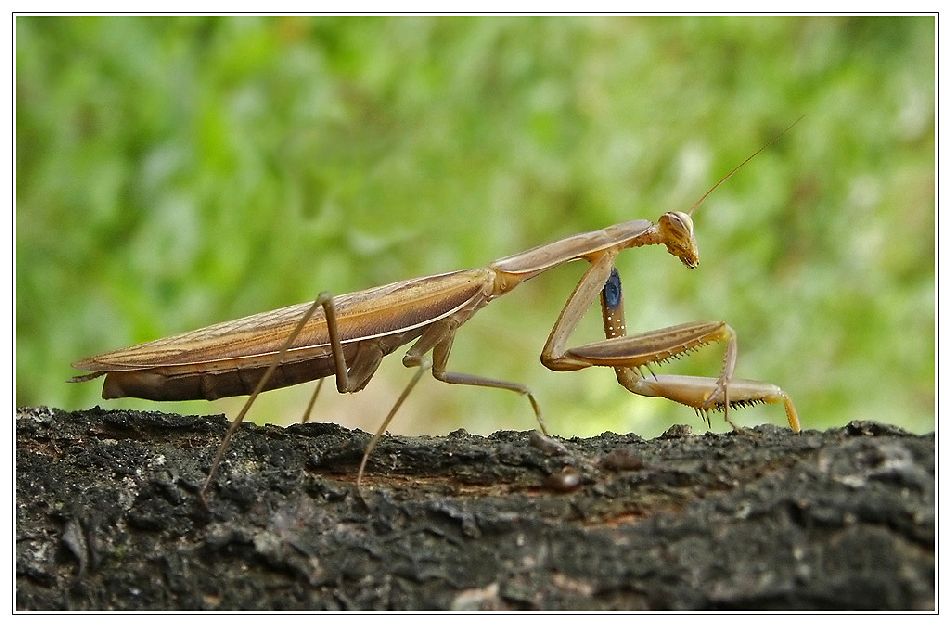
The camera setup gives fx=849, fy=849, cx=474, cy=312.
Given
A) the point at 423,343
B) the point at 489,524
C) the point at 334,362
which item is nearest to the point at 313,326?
the point at 334,362

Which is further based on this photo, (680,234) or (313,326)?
(680,234)

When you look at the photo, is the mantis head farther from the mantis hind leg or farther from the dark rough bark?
the mantis hind leg

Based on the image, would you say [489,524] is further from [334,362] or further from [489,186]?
[489,186]

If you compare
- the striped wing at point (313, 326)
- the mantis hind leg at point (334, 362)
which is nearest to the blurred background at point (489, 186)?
the striped wing at point (313, 326)

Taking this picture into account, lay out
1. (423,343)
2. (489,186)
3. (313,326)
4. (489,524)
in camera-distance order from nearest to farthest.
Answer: (489,524) < (313,326) < (423,343) < (489,186)
